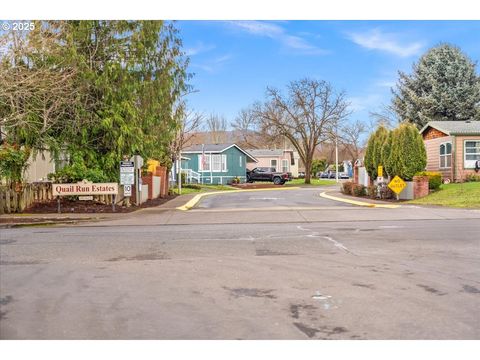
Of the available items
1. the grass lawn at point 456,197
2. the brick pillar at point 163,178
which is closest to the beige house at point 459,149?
the grass lawn at point 456,197

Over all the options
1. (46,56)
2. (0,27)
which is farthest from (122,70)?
(0,27)

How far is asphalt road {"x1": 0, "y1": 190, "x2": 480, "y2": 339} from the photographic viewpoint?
377 centimetres

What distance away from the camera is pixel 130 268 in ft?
19.4

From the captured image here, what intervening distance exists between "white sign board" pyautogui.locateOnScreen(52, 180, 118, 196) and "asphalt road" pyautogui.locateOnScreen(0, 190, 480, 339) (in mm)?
6286

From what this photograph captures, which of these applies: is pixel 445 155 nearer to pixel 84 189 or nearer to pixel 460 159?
pixel 460 159

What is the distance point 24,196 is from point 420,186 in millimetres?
14711

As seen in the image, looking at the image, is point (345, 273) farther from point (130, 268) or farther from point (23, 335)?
point (23, 335)

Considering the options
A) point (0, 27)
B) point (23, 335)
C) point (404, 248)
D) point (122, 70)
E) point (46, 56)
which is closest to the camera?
point (23, 335)

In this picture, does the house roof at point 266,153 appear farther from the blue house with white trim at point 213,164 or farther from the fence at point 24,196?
the fence at point 24,196

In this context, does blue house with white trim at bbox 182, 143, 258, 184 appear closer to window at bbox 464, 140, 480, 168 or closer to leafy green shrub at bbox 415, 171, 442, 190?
window at bbox 464, 140, 480, 168

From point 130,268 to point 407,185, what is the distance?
17381mm

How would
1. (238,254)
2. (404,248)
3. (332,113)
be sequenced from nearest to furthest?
1. (238,254)
2. (404,248)
3. (332,113)

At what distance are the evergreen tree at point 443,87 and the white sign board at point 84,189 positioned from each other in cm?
2609

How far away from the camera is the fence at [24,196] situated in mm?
14328
